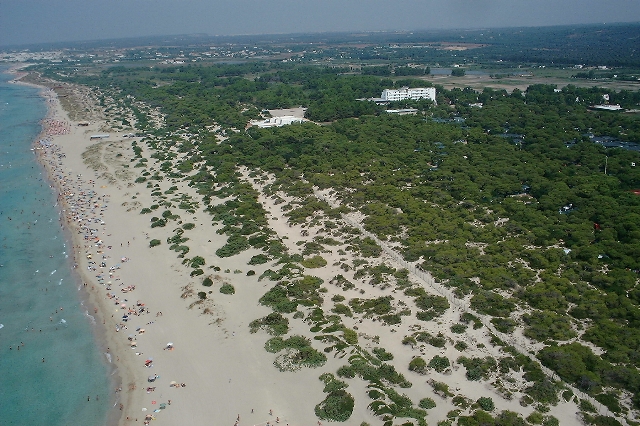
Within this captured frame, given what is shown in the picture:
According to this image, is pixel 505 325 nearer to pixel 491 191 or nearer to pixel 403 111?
pixel 491 191

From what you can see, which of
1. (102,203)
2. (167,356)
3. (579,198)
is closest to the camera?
(167,356)

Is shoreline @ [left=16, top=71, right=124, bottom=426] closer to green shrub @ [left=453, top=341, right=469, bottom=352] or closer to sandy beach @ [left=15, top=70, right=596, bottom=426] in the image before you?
sandy beach @ [left=15, top=70, right=596, bottom=426]

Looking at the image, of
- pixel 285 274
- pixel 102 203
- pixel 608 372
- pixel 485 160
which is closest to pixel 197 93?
pixel 102 203

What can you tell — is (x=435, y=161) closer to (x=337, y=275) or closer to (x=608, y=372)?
(x=337, y=275)

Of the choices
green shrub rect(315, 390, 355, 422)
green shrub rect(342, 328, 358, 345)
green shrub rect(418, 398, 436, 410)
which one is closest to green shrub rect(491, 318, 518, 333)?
green shrub rect(418, 398, 436, 410)

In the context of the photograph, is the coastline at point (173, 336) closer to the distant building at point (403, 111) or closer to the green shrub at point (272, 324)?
the green shrub at point (272, 324)

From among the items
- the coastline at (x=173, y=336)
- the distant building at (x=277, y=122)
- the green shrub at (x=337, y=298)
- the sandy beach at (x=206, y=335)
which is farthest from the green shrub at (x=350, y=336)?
the distant building at (x=277, y=122)
